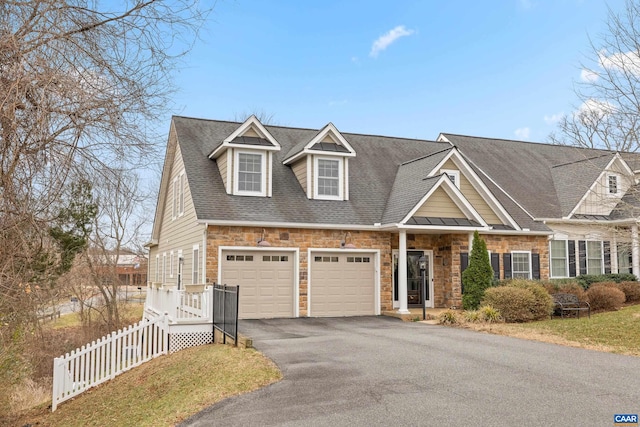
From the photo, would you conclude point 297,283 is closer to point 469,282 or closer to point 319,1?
point 469,282

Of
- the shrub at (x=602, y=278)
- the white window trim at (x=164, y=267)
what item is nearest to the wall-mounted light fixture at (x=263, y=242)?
the white window trim at (x=164, y=267)

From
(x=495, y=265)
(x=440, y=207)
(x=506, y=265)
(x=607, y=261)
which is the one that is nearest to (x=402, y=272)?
(x=440, y=207)

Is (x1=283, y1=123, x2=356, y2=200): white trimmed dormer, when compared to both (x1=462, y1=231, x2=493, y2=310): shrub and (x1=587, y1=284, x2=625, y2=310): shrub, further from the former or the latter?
(x1=587, y1=284, x2=625, y2=310): shrub

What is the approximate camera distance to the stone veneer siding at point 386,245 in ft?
54.3

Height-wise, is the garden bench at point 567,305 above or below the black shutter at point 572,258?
below

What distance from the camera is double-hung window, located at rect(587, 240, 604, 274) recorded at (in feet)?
72.1

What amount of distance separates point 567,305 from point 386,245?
5.87 m

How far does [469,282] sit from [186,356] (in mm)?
9543

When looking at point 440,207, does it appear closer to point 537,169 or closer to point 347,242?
point 347,242

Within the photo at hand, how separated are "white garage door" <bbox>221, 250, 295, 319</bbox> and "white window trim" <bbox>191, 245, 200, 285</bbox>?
828mm

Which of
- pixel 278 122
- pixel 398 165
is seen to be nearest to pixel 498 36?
pixel 398 165

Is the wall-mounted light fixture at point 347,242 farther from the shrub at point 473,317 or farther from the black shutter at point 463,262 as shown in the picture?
the shrub at point 473,317

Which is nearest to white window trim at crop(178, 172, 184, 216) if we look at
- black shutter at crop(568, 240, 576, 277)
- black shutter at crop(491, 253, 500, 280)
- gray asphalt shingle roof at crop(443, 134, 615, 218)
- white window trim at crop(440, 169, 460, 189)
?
white window trim at crop(440, 169, 460, 189)

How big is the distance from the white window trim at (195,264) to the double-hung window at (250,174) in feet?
7.57
